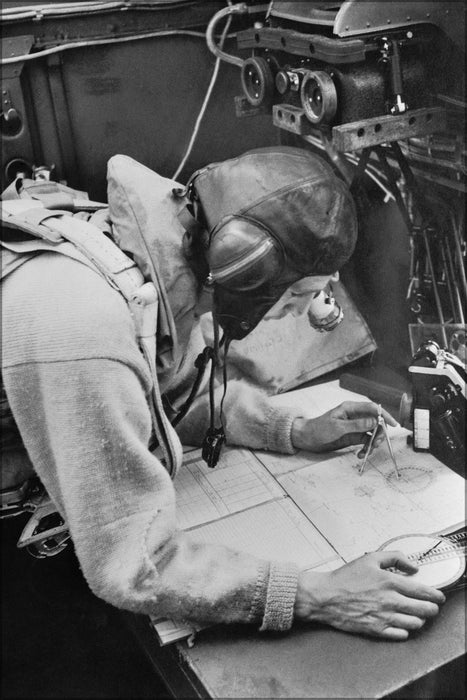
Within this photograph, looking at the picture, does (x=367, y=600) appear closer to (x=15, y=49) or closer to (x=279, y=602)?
(x=279, y=602)

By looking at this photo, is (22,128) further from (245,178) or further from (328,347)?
(328,347)

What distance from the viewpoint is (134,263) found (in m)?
1.45

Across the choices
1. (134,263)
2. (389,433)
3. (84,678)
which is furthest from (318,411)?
(84,678)

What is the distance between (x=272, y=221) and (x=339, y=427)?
2.58 ft

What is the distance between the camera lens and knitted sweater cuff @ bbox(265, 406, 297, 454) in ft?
6.56

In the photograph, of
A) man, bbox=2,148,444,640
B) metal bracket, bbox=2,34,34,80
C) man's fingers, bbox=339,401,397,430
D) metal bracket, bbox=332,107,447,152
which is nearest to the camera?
man, bbox=2,148,444,640

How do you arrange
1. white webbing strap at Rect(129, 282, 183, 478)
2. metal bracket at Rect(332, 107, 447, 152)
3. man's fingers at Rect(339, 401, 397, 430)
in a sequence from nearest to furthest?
white webbing strap at Rect(129, 282, 183, 478), metal bracket at Rect(332, 107, 447, 152), man's fingers at Rect(339, 401, 397, 430)

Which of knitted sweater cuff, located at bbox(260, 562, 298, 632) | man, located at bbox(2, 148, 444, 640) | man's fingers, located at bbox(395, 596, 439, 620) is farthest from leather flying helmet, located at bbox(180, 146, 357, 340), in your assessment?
man's fingers, located at bbox(395, 596, 439, 620)

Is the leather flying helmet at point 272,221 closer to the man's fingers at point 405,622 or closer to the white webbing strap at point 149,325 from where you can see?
the white webbing strap at point 149,325

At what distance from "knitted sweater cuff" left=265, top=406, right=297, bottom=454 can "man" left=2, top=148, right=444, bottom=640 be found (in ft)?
1.66

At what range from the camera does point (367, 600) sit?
4.80 ft

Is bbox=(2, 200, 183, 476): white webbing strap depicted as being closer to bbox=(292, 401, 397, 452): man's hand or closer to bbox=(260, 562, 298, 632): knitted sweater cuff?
bbox=(260, 562, 298, 632): knitted sweater cuff

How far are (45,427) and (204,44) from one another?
1.14 metres

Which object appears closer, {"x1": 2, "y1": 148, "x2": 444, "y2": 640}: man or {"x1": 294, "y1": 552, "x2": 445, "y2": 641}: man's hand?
{"x1": 2, "y1": 148, "x2": 444, "y2": 640}: man
